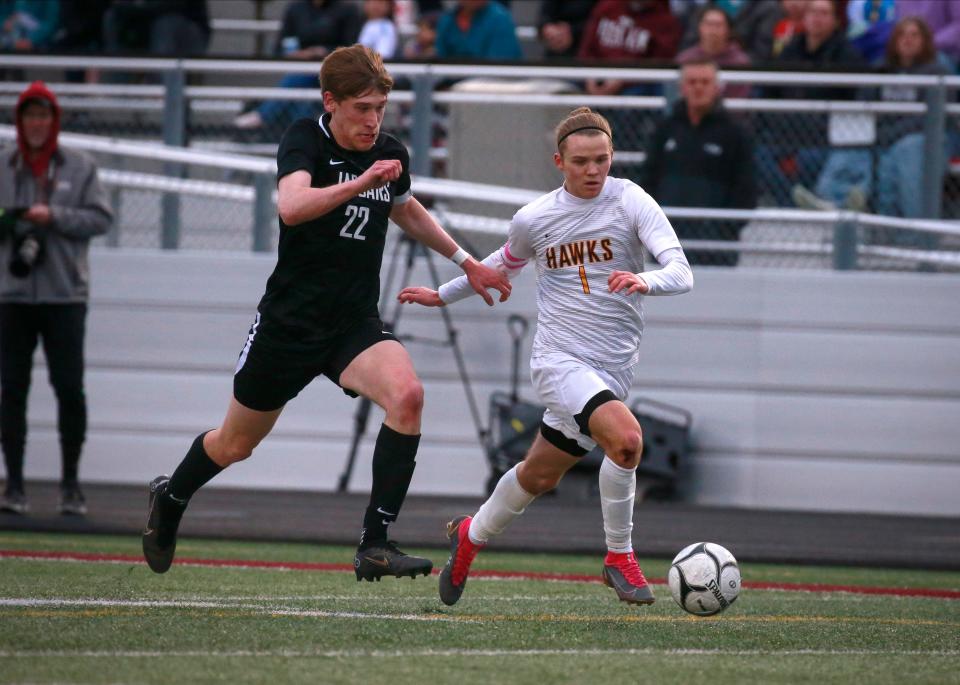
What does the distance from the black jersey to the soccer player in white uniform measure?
0.29m

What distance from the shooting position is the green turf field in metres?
4.99

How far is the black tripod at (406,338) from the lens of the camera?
13.2m

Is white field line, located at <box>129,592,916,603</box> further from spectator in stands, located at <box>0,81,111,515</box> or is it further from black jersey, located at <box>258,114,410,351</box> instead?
spectator in stands, located at <box>0,81,111,515</box>

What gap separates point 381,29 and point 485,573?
7355 millimetres


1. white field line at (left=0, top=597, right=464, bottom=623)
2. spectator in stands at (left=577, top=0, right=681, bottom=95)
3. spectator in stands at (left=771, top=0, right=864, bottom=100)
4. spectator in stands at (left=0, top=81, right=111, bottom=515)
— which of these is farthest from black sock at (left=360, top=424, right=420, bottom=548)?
spectator in stands at (left=577, top=0, right=681, bottom=95)

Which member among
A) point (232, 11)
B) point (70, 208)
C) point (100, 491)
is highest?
point (232, 11)

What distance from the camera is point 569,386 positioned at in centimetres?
675

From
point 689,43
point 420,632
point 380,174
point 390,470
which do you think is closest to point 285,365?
point 390,470

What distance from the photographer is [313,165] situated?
652 centimetres

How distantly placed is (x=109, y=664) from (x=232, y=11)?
14453mm

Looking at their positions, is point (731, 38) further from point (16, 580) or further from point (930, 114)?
point (16, 580)

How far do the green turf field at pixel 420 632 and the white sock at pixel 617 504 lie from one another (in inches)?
11.9

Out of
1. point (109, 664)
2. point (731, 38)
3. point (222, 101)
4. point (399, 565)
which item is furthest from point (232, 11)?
point (109, 664)

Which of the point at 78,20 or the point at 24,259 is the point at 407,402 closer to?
the point at 24,259
